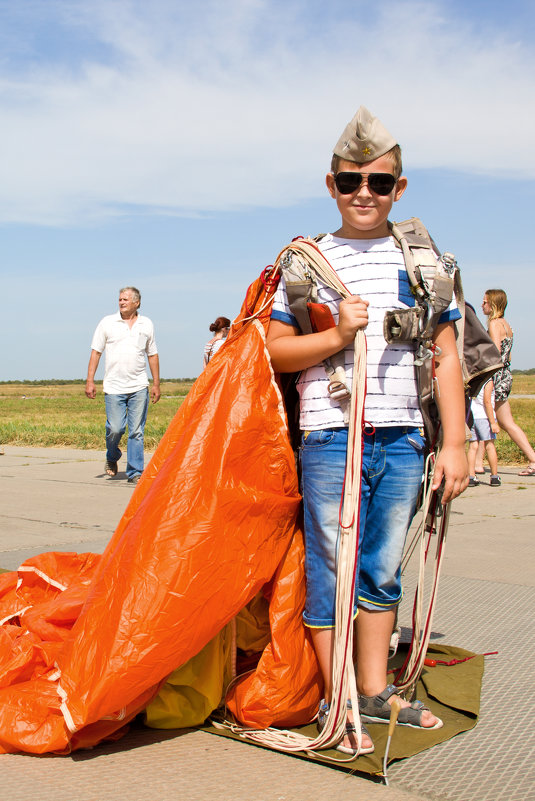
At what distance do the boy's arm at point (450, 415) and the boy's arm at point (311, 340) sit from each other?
336mm

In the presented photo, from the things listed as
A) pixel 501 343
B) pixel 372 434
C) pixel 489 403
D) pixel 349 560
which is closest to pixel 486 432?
pixel 489 403

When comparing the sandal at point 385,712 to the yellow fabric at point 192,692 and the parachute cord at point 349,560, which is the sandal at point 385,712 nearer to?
the parachute cord at point 349,560

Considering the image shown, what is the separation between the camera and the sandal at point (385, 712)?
277 cm

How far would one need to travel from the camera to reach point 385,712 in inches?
109

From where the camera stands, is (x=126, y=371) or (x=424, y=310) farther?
(x=126, y=371)

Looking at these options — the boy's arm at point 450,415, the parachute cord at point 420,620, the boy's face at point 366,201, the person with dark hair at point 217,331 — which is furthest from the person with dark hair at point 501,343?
the boy's face at point 366,201

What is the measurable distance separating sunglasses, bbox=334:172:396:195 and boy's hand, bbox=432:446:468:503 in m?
0.84

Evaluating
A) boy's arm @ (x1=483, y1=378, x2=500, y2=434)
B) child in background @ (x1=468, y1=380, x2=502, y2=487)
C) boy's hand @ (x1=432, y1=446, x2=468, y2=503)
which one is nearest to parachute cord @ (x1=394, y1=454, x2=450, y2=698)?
boy's hand @ (x1=432, y1=446, x2=468, y2=503)

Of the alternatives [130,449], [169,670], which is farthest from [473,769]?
[130,449]

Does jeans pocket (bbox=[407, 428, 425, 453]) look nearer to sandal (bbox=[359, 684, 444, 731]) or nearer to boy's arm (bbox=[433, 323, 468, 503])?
boy's arm (bbox=[433, 323, 468, 503])

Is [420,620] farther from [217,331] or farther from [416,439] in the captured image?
[217,331]

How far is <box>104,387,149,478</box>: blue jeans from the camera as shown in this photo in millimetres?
9000

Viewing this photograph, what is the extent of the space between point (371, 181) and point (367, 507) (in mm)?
1033

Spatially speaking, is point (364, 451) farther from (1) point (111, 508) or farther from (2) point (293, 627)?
(1) point (111, 508)
